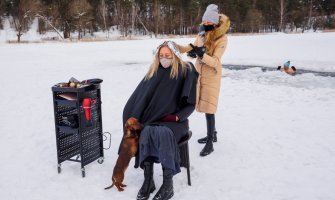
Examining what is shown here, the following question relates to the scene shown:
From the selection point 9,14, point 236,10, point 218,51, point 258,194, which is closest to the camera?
point 258,194

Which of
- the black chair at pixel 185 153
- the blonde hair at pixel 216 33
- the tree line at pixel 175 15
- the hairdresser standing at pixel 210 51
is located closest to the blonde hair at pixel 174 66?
the hairdresser standing at pixel 210 51

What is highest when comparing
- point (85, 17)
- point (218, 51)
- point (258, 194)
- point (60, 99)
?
point (85, 17)

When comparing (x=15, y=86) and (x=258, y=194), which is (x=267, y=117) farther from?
(x=15, y=86)

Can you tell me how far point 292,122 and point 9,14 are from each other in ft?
168

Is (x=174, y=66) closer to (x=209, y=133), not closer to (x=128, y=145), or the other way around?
(x=128, y=145)

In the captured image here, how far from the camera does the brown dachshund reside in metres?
3.17

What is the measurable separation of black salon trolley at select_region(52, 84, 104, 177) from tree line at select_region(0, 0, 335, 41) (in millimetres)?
43570

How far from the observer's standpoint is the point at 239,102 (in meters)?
7.04

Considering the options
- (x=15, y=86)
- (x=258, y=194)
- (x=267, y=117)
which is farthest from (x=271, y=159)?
(x=15, y=86)

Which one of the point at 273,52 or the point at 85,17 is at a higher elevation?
the point at 85,17

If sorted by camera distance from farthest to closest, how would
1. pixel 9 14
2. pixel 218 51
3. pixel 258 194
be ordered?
pixel 9 14 < pixel 218 51 < pixel 258 194

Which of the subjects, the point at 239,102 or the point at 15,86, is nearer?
the point at 239,102

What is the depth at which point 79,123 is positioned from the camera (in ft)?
11.3

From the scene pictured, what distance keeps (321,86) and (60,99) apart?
7.17 meters
